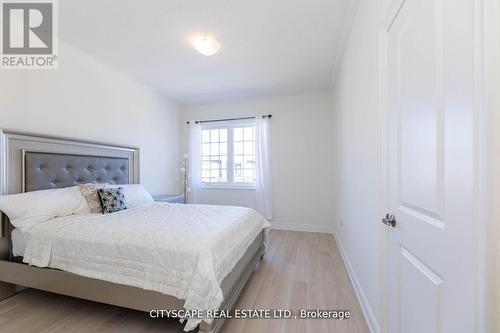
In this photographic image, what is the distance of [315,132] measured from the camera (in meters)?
3.81

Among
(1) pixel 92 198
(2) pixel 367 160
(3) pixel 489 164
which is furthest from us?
(1) pixel 92 198

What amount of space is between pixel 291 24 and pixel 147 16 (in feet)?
4.38

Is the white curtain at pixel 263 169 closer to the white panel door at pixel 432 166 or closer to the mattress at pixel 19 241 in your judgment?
the white panel door at pixel 432 166

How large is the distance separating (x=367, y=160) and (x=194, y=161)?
11.0 ft

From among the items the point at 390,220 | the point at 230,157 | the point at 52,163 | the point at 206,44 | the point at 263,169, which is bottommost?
the point at 390,220

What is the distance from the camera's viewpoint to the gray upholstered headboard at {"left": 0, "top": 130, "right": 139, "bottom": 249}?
1.88m

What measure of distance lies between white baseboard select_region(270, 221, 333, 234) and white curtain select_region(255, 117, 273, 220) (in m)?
0.23

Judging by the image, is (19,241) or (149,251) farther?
(19,241)

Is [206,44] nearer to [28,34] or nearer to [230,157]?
[28,34]

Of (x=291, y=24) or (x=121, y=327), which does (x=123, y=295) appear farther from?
(x=291, y=24)

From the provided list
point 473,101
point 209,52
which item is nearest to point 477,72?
point 473,101

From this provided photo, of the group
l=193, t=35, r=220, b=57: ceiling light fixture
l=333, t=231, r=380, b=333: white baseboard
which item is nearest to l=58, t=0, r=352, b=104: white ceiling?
l=193, t=35, r=220, b=57: ceiling light fixture

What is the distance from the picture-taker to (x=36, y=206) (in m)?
1.76

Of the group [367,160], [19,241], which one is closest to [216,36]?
[367,160]
